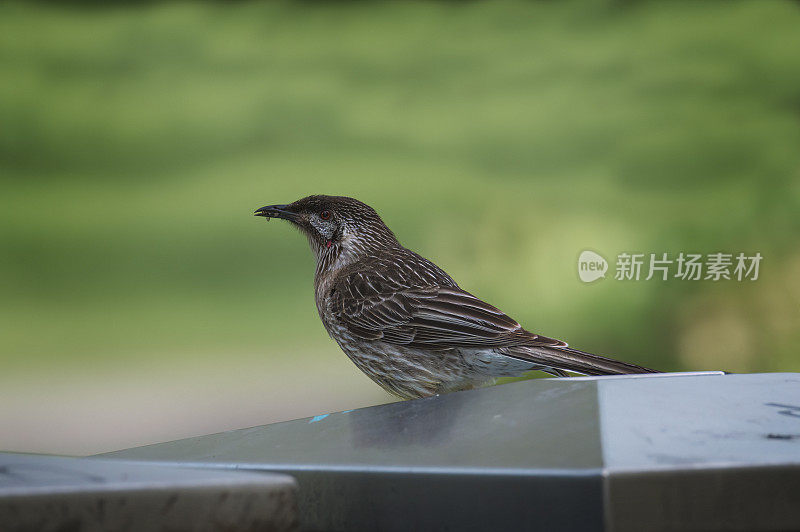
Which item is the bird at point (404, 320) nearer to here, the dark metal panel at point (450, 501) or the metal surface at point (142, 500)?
the dark metal panel at point (450, 501)

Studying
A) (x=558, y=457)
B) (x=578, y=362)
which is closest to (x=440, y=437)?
(x=558, y=457)

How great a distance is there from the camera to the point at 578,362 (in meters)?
2.66

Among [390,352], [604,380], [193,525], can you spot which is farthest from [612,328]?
[193,525]

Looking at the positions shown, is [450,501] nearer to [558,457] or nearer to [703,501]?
[558,457]

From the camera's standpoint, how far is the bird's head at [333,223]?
152 inches

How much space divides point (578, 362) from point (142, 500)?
6.27ft

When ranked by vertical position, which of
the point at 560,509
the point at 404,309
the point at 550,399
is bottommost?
the point at 560,509

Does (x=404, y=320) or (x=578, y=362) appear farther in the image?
(x=404, y=320)

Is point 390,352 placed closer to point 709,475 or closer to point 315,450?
point 315,450

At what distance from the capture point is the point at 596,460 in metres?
1.05

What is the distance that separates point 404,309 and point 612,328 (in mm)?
1597

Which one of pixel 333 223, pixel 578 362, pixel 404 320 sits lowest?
pixel 578 362

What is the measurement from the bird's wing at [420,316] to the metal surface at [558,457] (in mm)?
1324

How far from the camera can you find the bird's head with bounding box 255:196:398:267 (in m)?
3.85
